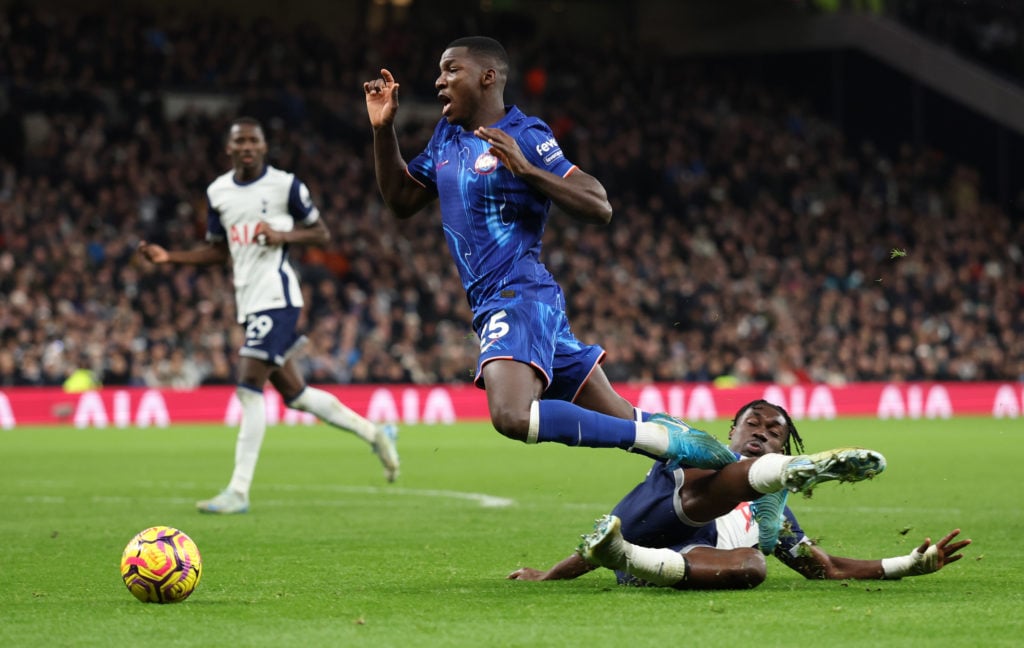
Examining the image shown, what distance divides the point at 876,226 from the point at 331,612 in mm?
28798

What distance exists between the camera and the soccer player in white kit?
34.9 feet

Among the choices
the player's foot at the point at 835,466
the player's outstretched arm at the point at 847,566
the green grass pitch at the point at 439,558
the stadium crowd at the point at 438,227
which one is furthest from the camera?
the stadium crowd at the point at 438,227

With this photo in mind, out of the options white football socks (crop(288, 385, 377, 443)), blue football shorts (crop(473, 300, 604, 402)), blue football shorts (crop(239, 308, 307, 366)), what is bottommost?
white football socks (crop(288, 385, 377, 443))

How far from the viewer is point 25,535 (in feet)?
29.0

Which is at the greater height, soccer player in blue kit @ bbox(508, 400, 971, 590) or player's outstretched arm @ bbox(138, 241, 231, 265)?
player's outstretched arm @ bbox(138, 241, 231, 265)

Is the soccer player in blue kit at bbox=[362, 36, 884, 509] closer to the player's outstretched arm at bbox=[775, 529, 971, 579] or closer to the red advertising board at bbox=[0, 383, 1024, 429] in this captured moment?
the player's outstretched arm at bbox=[775, 529, 971, 579]

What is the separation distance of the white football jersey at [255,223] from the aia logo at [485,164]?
172 inches

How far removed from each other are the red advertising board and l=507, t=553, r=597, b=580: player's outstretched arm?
17.0 metres

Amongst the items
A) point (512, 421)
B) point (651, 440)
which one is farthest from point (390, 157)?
point (651, 440)

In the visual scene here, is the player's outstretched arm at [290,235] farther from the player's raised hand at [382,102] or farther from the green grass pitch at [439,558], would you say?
the player's raised hand at [382,102]

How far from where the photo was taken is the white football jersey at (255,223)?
10820 mm

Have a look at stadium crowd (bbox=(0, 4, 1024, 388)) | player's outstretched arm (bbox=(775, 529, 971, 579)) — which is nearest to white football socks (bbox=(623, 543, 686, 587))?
player's outstretched arm (bbox=(775, 529, 971, 579))

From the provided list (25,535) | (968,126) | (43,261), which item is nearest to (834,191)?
(968,126)

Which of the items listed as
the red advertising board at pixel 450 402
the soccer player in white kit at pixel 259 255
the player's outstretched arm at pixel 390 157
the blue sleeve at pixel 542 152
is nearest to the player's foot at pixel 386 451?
the soccer player in white kit at pixel 259 255
